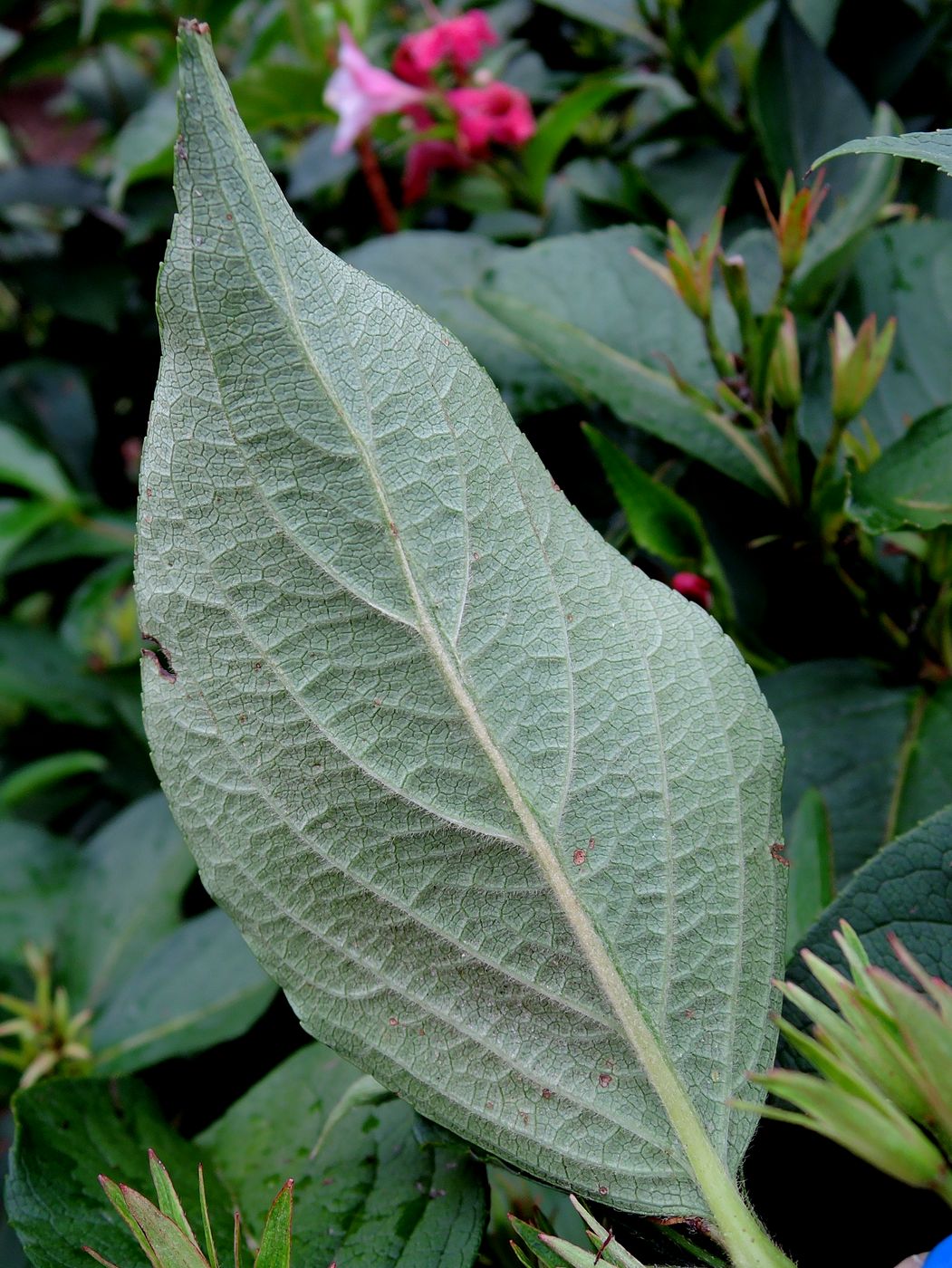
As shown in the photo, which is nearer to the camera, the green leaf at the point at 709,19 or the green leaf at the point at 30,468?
the green leaf at the point at 709,19

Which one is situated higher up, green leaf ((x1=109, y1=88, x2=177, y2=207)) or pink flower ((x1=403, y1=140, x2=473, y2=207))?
green leaf ((x1=109, y1=88, x2=177, y2=207))

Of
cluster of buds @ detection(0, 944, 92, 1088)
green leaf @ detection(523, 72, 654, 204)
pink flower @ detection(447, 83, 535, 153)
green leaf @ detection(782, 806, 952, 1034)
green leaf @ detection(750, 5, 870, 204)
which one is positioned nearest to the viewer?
green leaf @ detection(782, 806, 952, 1034)

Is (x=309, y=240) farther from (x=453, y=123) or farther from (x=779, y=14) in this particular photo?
(x=453, y=123)

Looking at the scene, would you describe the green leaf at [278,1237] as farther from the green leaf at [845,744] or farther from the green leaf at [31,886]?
the green leaf at [31,886]

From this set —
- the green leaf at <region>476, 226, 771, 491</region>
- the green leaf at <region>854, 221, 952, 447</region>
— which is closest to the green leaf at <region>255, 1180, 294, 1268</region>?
the green leaf at <region>476, 226, 771, 491</region>

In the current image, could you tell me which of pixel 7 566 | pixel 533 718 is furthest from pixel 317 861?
pixel 7 566

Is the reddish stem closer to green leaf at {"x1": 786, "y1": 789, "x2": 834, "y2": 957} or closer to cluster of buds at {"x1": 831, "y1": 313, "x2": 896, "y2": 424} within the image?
cluster of buds at {"x1": 831, "y1": 313, "x2": 896, "y2": 424}

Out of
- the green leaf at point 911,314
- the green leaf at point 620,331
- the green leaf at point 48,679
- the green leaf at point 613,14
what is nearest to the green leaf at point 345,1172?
the green leaf at point 620,331

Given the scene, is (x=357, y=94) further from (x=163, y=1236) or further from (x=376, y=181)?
(x=163, y=1236)
